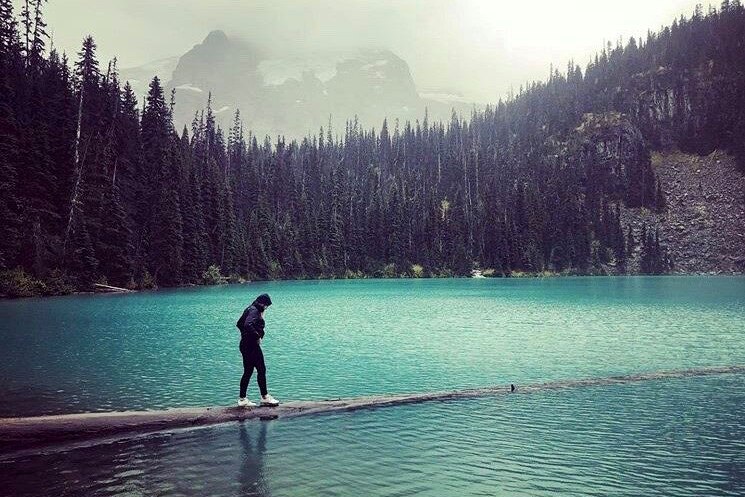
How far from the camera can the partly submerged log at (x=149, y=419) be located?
13.5 m

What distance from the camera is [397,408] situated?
19000 mm

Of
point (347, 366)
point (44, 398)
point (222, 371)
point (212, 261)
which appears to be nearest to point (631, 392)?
point (347, 366)

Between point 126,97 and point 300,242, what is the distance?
216 feet

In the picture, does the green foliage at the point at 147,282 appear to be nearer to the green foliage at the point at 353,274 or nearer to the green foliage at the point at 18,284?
the green foliage at the point at 18,284

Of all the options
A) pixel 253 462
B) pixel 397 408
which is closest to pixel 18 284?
pixel 397 408

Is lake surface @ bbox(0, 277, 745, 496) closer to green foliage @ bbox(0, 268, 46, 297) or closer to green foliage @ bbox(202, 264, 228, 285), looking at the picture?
green foliage @ bbox(0, 268, 46, 297)

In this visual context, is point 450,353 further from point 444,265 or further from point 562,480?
point 444,265

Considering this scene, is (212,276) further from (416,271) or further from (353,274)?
(416,271)

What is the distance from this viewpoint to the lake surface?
468 inches

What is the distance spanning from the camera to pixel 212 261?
411ft

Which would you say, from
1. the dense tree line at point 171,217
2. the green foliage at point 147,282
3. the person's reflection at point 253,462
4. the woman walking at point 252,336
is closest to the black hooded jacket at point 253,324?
Answer: the woman walking at point 252,336

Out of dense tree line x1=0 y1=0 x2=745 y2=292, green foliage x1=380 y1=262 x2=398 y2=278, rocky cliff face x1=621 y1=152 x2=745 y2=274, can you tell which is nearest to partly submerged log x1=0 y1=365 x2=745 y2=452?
dense tree line x1=0 y1=0 x2=745 y2=292

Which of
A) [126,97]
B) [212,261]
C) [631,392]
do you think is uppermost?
[126,97]

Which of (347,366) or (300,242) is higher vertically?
(300,242)
